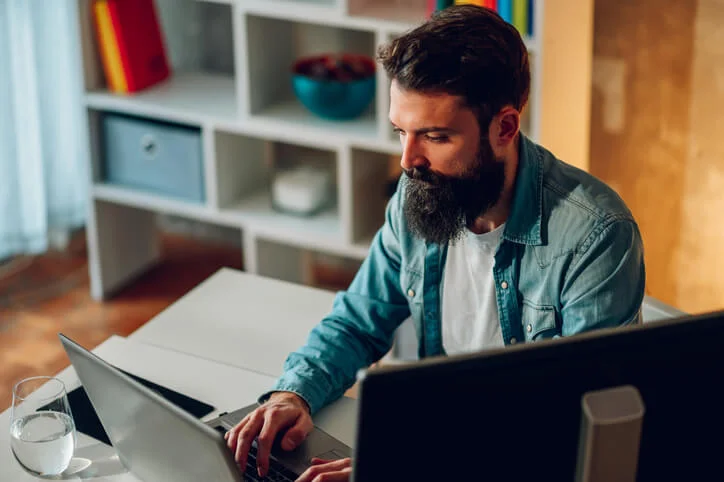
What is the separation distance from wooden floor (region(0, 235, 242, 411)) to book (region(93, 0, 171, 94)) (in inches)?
27.8

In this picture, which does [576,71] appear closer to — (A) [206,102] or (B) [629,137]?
(B) [629,137]

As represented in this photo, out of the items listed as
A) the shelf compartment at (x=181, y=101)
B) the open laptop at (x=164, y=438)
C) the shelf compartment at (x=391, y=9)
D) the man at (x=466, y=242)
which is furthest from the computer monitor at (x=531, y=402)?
the shelf compartment at (x=181, y=101)

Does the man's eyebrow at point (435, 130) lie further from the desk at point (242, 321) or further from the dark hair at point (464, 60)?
the desk at point (242, 321)

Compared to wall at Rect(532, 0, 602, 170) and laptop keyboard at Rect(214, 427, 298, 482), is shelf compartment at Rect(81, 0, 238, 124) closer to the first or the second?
wall at Rect(532, 0, 602, 170)

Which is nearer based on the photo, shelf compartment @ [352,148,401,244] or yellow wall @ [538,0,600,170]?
yellow wall @ [538,0,600,170]

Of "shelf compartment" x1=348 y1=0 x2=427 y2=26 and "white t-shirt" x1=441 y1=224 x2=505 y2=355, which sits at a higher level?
"shelf compartment" x1=348 y1=0 x2=427 y2=26

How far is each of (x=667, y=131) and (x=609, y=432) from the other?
2.07 meters

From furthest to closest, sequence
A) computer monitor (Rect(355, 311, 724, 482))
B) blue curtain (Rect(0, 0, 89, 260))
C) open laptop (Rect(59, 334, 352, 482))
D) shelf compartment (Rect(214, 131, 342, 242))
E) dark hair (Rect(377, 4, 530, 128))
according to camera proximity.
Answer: blue curtain (Rect(0, 0, 89, 260)) → shelf compartment (Rect(214, 131, 342, 242)) → dark hair (Rect(377, 4, 530, 128)) → open laptop (Rect(59, 334, 352, 482)) → computer monitor (Rect(355, 311, 724, 482))

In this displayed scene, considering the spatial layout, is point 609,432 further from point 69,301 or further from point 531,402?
point 69,301

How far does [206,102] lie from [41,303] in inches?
35.2

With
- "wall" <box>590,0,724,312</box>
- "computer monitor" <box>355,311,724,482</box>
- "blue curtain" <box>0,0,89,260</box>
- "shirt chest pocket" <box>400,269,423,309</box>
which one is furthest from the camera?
"blue curtain" <box>0,0,89,260</box>

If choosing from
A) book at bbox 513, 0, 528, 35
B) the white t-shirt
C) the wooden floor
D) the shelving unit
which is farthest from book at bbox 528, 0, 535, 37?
the wooden floor

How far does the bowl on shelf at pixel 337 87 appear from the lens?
303 cm

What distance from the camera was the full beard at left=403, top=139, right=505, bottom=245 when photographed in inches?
65.4
